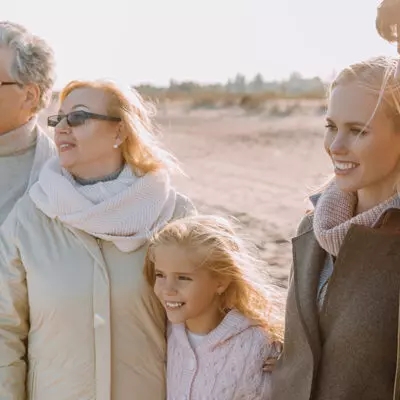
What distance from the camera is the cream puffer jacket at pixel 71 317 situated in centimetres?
326

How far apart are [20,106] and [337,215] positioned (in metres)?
1.56

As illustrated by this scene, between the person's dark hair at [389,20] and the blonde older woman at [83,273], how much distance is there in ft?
4.52

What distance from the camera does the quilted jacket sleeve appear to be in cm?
328

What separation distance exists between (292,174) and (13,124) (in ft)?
50.2

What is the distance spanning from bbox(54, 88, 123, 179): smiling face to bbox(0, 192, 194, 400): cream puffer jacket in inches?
8.9

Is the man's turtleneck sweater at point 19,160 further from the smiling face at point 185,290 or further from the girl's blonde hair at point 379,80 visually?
the girl's blonde hair at point 379,80

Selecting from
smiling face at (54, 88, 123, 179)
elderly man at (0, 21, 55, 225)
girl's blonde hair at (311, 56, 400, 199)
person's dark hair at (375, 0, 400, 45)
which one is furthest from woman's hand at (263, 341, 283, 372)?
person's dark hair at (375, 0, 400, 45)

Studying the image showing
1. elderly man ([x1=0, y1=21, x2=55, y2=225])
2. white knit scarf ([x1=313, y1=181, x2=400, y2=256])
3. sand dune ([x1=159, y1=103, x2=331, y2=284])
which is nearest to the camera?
white knit scarf ([x1=313, y1=181, x2=400, y2=256])

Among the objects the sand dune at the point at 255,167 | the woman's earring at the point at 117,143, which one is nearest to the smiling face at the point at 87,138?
the woman's earring at the point at 117,143

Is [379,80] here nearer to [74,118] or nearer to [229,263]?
[229,263]

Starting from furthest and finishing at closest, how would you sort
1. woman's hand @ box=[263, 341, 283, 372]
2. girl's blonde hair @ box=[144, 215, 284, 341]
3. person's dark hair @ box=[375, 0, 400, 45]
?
girl's blonde hair @ box=[144, 215, 284, 341], woman's hand @ box=[263, 341, 283, 372], person's dark hair @ box=[375, 0, 400, 45]

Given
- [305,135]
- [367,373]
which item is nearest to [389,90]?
[367,373]

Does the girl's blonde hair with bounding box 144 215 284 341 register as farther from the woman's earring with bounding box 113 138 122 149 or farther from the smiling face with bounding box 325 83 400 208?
the smiling face with bounding box 325 83 400 208

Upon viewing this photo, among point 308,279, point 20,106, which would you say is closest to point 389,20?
point 308,279
